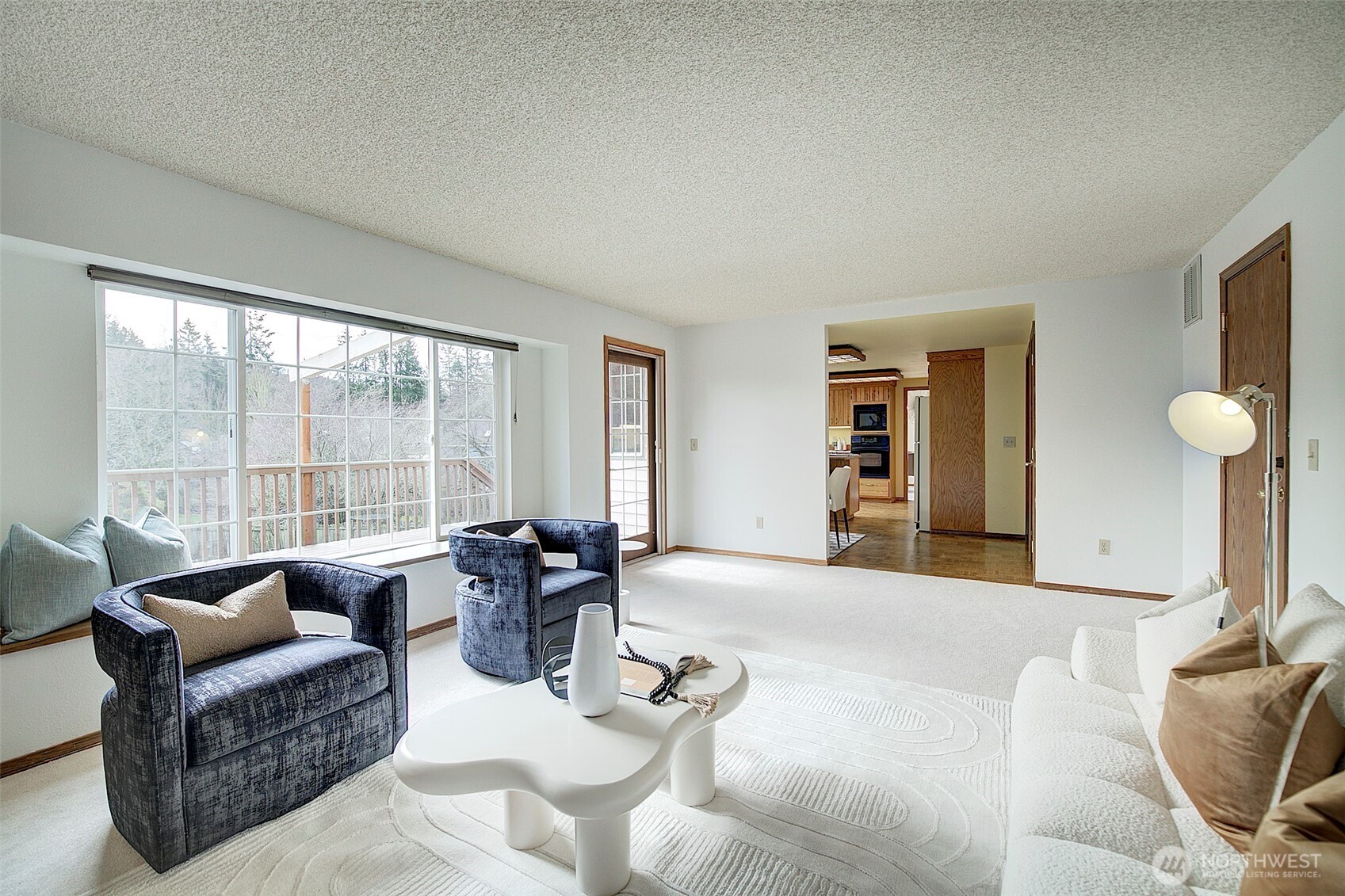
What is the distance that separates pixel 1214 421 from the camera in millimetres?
2186

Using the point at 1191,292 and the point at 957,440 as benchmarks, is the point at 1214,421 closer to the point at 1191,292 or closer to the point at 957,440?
the point at 1191,292

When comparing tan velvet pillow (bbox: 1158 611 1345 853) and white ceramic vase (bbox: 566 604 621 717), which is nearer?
tan velvet pillow (bbox: 1158 611 1345 853)

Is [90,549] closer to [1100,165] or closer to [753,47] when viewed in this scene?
[753,47]

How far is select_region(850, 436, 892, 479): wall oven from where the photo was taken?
1145 cm

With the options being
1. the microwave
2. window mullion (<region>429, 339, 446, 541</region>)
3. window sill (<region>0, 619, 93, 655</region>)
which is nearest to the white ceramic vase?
window sill (<region>0, 619, 93, 655</region>)

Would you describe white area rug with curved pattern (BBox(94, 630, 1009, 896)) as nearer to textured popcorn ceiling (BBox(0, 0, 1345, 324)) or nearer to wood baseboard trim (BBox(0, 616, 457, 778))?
wood baseboard trim (BBox(0, 616, 457, 778))

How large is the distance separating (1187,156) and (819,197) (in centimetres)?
153

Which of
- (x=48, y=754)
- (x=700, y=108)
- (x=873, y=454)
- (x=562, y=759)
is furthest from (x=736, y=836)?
(x=873, y=454)

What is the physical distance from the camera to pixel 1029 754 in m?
1.64

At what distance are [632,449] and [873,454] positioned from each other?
22.5ft

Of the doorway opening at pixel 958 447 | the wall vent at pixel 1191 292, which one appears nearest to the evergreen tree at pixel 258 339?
the doorway opening at pixel 958 447

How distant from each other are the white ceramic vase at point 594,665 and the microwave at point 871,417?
10.5m

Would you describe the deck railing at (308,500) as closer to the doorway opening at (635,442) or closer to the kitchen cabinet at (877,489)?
the doorway opening at (635,442)

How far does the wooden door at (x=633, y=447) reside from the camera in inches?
229
